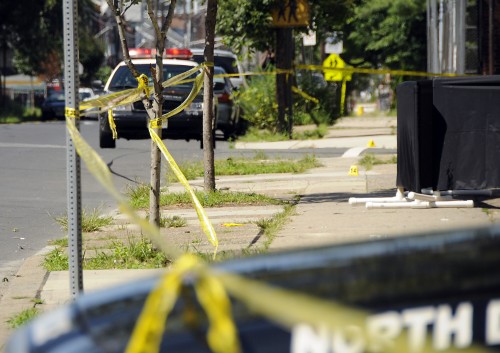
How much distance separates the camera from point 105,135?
1955 cm

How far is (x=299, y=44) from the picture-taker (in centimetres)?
3625

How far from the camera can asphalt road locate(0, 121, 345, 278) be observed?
1025 cm

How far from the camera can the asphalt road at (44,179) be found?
33.6 ft

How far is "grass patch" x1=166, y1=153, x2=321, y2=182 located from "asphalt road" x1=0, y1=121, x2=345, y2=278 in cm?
61

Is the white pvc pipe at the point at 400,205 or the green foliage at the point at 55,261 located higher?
the white pvc pipe at the point at 400,205

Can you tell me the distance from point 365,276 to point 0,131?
2614 cm

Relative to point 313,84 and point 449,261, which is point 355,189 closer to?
point 449,261

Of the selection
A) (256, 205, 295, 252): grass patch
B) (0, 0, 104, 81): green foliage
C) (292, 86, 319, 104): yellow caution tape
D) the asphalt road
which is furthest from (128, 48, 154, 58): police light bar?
(0, 0, 104, 81): green foliage

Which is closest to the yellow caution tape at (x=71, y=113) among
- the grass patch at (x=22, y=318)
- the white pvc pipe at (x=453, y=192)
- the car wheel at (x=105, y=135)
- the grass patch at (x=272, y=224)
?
the grass patch at (x=22, y=318)

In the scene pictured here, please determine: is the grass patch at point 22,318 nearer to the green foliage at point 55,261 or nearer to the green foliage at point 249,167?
the green foliage at point 55,261

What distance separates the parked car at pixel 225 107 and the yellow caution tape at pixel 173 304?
67.1 ft

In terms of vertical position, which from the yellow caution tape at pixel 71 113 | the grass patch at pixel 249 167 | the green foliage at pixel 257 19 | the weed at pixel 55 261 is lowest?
the weed at pixel 55 261

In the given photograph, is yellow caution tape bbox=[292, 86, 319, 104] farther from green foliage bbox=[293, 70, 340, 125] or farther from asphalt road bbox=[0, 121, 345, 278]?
asphalt road bbox=[0, 121, 345, 278]

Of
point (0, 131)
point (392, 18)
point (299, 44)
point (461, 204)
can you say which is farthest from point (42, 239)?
point (392, 18)
